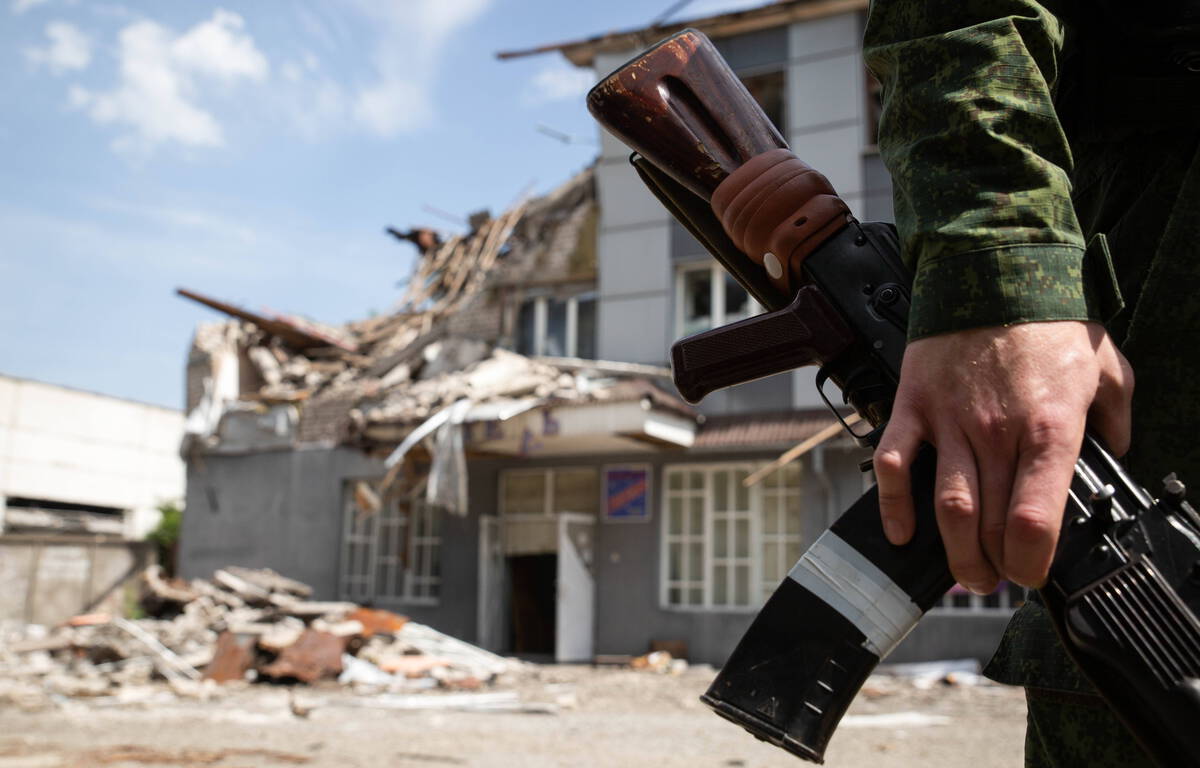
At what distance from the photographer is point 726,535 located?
1292 centimetres

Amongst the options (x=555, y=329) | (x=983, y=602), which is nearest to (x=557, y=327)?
(x=555, y=329)

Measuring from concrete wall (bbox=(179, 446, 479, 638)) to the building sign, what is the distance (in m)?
2.28

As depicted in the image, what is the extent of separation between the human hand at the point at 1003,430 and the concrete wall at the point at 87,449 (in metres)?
29.4

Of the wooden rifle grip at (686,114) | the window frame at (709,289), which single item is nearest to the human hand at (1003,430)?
the wooden rifle grip at (686,114)

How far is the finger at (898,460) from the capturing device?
1.08 metres

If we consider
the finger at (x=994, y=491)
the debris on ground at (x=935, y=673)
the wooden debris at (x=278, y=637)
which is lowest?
the debris on ground at (x=935, y=673)

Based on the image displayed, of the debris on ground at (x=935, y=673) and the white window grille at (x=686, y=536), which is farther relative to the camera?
the white window grille at (x=686, y=536)

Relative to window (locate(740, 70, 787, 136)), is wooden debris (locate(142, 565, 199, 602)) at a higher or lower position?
lower

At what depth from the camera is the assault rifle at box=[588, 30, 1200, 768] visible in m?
1.06

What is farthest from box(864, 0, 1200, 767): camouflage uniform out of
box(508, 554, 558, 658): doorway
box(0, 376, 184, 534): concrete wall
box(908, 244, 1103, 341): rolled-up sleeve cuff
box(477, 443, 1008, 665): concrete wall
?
box(0, 376, 184, 534): concrete wall

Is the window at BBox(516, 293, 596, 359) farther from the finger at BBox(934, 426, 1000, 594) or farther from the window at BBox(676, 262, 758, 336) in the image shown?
the finger at BBox(934, 426, 1000, 594)

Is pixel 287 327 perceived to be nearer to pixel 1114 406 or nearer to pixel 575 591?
pixel 575 591

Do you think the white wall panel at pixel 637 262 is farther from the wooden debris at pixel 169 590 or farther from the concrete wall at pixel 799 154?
the wooden debris at pixel 169 590

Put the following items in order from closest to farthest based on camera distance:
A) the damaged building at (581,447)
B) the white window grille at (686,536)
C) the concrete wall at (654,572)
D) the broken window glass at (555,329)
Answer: the concrete wall at (654,572) < the damaged building at (581,447) < the white window grille at (686,536) < the broken window glass at (555,329)
